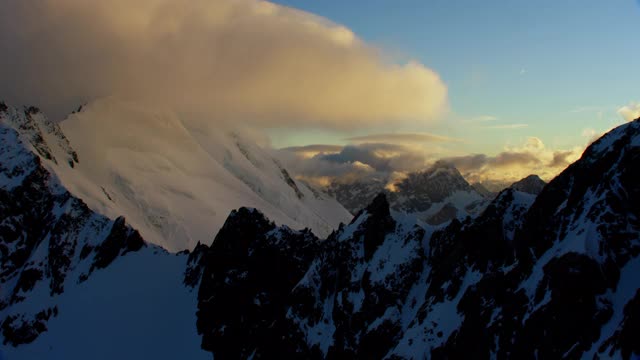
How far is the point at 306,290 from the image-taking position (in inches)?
5153

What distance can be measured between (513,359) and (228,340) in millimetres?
87666

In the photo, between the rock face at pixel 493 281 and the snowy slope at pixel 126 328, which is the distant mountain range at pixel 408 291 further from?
the snowy slope at pixel 126 328

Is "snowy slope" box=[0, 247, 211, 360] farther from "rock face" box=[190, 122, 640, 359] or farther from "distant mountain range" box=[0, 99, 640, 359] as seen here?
"rock face" box=[190, 122, 640, 359]

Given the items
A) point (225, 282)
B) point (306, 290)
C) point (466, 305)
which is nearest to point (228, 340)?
point (225, 282)

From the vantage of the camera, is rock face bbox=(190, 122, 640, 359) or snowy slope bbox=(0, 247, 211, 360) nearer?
rock face bbox=(190, 122, 640, 359)

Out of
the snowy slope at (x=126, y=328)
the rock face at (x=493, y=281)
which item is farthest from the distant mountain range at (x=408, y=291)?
the snowy slope at (x=126, y=328)

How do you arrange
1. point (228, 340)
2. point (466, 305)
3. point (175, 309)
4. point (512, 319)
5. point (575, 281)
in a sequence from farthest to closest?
point (175, 309)
point (228, 340)
point (466, 305)
point (512, 319)
point (575, 281)

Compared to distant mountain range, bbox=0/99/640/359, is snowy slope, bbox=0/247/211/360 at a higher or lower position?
lower

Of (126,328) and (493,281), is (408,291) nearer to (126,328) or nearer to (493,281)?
(493,281)

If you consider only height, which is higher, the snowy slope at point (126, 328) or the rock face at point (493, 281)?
the rock face at point (493, 281)

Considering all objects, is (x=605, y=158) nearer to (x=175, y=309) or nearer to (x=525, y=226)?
(x=525, y=226)

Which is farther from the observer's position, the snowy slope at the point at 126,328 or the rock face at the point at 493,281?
the snowy slope at the point at 126,328

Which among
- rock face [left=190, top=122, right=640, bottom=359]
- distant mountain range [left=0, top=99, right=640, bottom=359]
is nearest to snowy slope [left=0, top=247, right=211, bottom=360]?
distant mountain range [left=0, top=99, right=640, bottom=359]

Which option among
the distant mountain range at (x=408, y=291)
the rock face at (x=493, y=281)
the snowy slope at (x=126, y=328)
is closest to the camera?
the rock face at (x=493, y=281)
